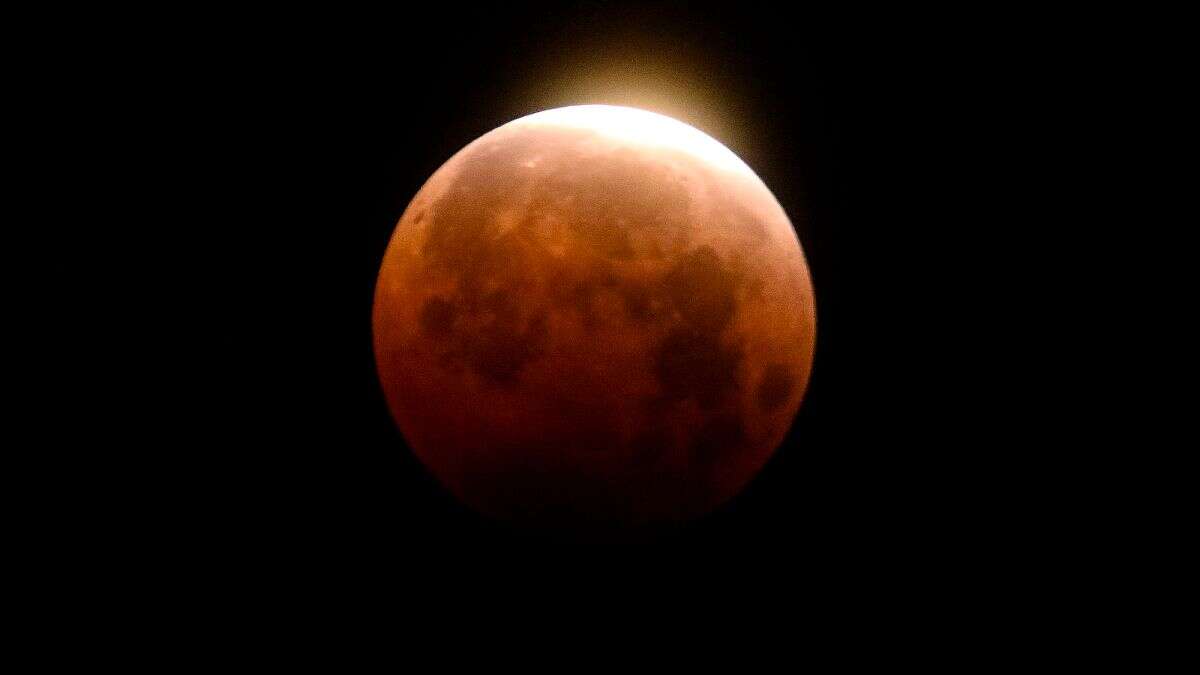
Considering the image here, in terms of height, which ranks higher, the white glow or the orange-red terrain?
the white glow

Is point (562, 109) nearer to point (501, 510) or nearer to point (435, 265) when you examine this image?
point (435, 265)

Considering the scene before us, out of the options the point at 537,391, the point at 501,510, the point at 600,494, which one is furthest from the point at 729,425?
the point at 501,510

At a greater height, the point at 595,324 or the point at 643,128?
the point at 643,128

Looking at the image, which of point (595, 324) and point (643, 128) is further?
point (643, 128)

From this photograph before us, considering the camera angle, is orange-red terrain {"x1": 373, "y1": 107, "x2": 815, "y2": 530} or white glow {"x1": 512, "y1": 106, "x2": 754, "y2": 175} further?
white glow {"x1": 512, "y1": 106, "x2": 754, "y2": 175}

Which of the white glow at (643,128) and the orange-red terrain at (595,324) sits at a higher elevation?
the white glow at (643,128)

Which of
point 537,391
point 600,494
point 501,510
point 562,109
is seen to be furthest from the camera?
point 562,109

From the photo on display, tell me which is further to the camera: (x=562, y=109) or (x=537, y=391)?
→ (x=562, y=109)

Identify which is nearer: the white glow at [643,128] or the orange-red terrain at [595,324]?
the orange-red terrain at [595,324]
